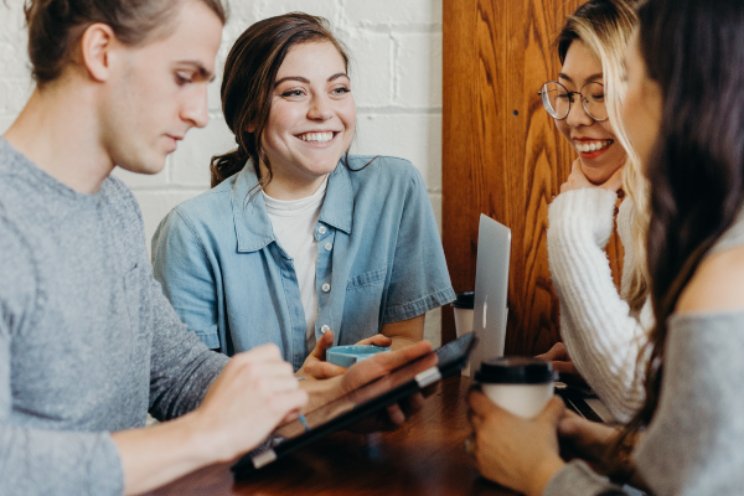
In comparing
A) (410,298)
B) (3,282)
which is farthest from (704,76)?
(410,298)

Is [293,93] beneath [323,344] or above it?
above

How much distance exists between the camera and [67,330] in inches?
35.5

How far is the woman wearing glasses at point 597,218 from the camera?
1.21m

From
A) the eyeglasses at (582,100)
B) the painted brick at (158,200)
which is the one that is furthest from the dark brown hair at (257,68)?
the eyeglasses at (582,100)

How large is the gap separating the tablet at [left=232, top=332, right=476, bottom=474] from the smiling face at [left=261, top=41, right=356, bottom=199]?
701 millimetres

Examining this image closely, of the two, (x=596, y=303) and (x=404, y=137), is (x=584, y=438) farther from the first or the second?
(x=404, y=137)

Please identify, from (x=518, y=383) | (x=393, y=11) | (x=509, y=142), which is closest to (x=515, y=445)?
(x=518, y=383)

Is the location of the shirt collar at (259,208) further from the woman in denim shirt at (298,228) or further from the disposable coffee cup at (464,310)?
the disposable coffee cup at (464,310)

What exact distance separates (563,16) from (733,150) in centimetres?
108

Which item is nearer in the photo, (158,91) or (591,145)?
(158,91)

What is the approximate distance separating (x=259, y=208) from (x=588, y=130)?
2.00 feet

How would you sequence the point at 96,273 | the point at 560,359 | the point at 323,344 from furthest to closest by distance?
the point at 560,359, the point at 323,344, the point at 96,273

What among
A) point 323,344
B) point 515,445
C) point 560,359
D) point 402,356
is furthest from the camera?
point 560,359

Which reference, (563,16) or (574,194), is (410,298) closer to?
(574,194)
